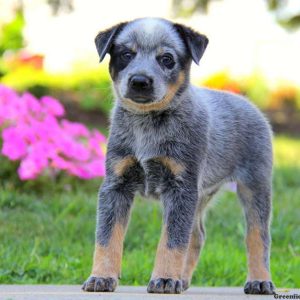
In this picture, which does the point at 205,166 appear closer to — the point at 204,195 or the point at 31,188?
the point at 204,195

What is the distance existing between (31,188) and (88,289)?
14.5 ft

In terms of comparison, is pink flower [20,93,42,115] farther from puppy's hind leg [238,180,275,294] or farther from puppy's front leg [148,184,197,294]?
puppy's front leg [148,184,197,294]

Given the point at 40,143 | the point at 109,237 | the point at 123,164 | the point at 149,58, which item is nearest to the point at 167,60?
the point at 149,58

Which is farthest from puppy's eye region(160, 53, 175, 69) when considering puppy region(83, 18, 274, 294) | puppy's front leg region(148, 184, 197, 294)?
puppy's front leg region(148, 184, 197, 294)

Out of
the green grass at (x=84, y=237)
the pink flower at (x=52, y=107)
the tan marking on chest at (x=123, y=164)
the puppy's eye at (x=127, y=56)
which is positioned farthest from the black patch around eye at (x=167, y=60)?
the pink flower at (x=52, y=107)

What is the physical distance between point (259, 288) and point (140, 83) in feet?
5.23

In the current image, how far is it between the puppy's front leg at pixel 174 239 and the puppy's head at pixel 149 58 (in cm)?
57

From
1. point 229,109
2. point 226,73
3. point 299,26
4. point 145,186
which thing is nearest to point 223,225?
point 229,109

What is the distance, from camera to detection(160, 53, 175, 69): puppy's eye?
485 centimetres

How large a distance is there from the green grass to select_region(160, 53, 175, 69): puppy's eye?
60.0 inches

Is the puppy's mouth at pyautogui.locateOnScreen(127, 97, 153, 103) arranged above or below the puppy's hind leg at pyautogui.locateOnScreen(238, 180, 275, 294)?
above

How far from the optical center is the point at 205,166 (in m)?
5.14

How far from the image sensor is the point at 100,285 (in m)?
4.64

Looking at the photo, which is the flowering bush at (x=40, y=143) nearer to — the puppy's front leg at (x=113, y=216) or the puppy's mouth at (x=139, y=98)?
the puppy's front leg at (x=113, y=216)
